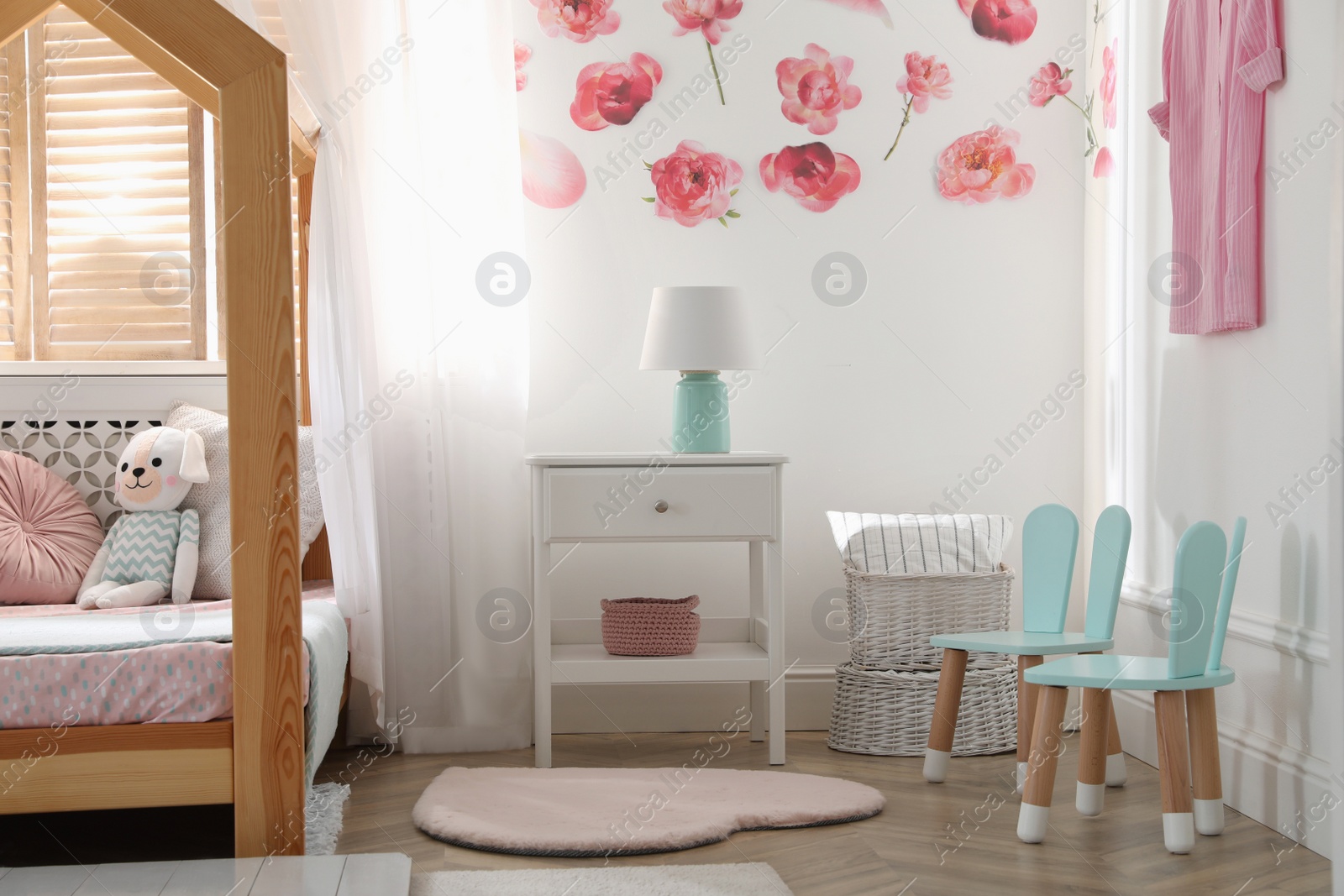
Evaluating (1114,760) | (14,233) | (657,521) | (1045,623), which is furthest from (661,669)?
(14,233)

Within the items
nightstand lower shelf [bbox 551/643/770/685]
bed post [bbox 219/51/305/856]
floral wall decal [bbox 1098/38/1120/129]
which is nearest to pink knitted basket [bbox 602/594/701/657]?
nightstand lower shelf [bbox 551/643/770/685]

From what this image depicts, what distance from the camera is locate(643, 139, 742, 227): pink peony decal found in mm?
2793

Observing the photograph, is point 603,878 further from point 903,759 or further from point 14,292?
point 14,292

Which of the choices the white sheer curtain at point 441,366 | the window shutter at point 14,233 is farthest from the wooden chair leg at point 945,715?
the window shutter at point 14,233

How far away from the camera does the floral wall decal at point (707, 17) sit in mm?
2785

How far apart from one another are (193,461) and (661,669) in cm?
115

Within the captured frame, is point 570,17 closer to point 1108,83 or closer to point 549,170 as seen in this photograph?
point 549,170

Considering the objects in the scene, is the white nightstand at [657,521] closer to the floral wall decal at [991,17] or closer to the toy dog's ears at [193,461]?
the toy dog's ears at [193,461]

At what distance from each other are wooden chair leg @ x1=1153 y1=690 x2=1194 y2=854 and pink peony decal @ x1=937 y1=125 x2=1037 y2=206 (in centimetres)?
154

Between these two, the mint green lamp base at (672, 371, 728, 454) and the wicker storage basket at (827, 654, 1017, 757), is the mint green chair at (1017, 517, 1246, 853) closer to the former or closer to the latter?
the wicker storage basket at (827, 654, 1017, 757)

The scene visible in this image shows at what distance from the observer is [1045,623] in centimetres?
228

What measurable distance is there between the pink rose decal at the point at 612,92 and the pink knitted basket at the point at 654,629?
126 centimetres

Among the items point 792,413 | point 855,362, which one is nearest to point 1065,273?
point 855,362

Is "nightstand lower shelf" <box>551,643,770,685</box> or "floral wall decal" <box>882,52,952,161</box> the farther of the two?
"floral wall decal" <box>882,52,952,161</box>
